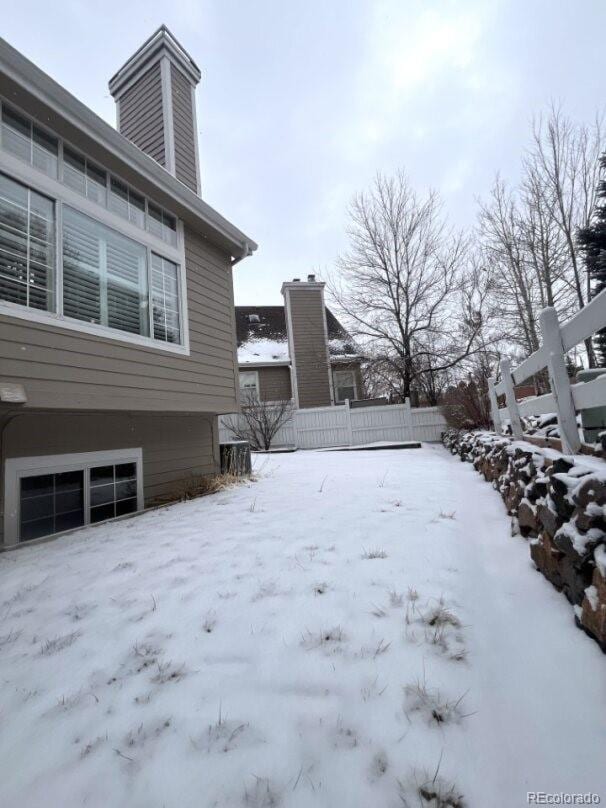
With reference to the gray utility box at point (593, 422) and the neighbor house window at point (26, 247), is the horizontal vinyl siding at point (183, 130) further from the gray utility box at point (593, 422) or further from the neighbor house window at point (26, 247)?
the gray utility box at point (593, 422)

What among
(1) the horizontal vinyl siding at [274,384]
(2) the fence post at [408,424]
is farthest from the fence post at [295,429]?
(2) the fence post at [408,424]

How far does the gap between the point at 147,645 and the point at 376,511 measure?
2.29m

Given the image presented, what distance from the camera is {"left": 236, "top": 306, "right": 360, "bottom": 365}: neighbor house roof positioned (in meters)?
15.5

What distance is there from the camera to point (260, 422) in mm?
12070

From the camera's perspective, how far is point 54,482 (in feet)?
13.0

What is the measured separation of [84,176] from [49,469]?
10.1ft

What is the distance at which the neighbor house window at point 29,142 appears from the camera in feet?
10.7

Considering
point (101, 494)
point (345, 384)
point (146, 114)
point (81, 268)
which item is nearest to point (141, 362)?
point (81, 268)

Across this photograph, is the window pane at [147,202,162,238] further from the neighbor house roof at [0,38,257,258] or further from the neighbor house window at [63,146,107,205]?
the neighbor house window at [63,146,107,205]

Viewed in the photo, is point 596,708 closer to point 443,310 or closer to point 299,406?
point 299,406

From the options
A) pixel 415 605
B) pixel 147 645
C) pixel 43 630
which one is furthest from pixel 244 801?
pixel 43 630

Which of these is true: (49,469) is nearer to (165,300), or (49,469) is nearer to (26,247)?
(26,247)

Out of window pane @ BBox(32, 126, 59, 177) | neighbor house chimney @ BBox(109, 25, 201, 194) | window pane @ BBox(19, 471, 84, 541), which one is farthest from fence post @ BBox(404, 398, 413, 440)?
window pane @ BBox(32, 126, 59, 177)
